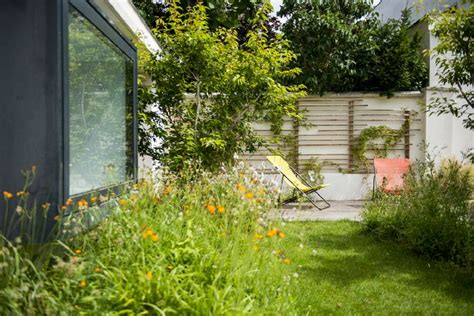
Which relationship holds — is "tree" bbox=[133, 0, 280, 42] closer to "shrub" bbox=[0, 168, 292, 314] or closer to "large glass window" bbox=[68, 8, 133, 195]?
"large glass window" bbox=[68, 8, 133, 195]

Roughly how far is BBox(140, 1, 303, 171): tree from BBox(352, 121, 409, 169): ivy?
453 cm

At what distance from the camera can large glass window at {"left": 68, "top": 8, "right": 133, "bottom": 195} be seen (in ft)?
9.29

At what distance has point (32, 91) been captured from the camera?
8.18 feet

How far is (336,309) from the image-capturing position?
353cm

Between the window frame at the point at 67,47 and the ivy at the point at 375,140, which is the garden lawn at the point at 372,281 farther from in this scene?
the ivy at the point at 375,140

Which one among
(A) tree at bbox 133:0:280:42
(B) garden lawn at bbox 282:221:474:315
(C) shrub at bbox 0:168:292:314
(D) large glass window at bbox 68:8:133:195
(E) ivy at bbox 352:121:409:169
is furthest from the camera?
(E) ivy at bbox 352:121:409:169

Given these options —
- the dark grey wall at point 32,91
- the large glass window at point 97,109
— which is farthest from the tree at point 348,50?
the dark grey wall at point 32,91

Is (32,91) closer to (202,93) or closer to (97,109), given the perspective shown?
(97,109)

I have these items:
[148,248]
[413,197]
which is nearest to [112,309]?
[148,248]

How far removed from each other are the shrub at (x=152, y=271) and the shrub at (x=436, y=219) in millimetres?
2503

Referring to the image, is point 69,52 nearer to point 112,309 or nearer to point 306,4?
point 112,309

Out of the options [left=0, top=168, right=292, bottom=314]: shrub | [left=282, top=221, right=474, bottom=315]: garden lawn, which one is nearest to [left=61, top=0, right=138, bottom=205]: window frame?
[left=0, top=168, right=292, bottom=314]: shrub

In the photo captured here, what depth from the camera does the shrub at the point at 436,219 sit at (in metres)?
4.84

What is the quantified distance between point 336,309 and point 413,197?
257 cm
